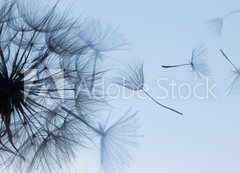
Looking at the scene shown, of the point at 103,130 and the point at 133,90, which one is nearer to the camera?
the point at 103,130

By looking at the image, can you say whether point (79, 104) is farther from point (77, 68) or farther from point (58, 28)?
point (58, 28)

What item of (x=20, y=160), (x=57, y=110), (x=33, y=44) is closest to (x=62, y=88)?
(x=57, y=110)

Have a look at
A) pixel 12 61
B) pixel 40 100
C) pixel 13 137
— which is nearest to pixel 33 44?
pixel 12 61

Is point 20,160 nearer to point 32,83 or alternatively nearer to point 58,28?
point 32,83

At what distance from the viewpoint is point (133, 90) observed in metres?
2.75

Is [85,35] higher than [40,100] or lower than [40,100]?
higher

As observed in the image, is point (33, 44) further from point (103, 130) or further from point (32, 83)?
point (103, 130)

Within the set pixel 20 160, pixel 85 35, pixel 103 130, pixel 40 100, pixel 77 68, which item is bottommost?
pixel 20 160

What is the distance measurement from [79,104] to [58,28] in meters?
0.46

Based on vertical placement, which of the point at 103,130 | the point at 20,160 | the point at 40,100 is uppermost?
the point at 40,100

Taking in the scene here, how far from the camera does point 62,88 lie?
269 cm

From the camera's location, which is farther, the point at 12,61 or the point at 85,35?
the point at 85,35

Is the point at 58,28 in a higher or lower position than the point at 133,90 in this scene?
higher

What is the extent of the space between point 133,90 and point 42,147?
619 millimetres
